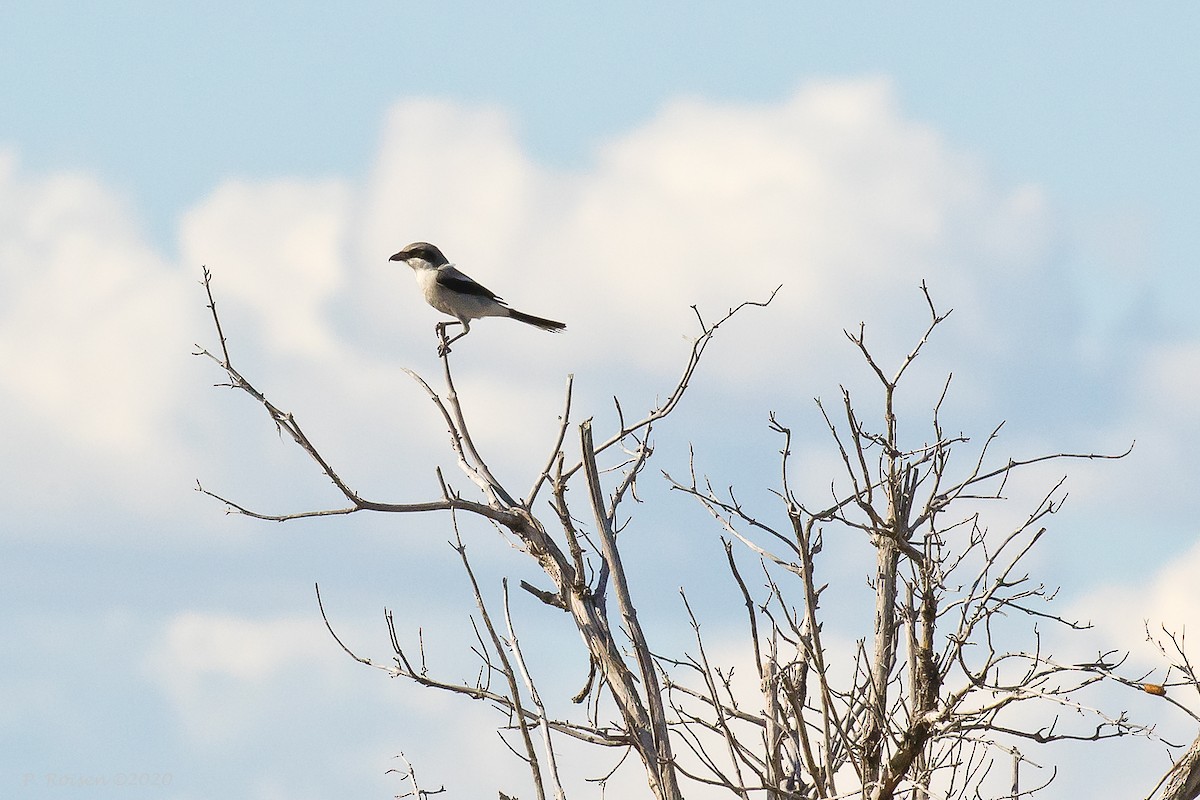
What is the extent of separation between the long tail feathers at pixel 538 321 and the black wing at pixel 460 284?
0.18m

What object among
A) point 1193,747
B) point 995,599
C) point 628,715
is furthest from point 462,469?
point 1193,747

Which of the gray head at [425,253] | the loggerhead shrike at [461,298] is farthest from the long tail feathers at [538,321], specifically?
the gray head at [425,253]

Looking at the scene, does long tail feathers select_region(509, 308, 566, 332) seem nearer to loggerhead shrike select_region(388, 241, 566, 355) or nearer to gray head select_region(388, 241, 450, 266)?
loggerhead shrike select_region(388, 241, 566, 355)

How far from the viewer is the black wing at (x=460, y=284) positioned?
11031 millimetres

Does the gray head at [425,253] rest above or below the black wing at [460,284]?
above

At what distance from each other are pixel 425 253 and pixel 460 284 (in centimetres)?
67

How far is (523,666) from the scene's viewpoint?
461 cm

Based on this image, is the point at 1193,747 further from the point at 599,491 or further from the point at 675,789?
the point at 599,491

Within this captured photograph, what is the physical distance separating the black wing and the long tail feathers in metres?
0.18

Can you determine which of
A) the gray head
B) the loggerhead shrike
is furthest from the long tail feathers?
the gray head

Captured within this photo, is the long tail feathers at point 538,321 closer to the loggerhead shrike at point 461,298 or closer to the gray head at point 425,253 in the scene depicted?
the loggerhead shrike at point 461,298

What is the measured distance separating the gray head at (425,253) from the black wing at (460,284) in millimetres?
395

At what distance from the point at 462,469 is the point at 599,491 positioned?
961 mm

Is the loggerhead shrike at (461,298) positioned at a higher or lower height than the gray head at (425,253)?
lower
